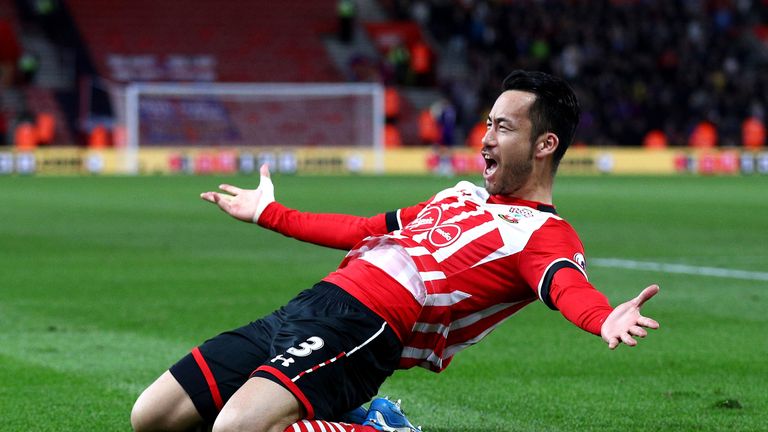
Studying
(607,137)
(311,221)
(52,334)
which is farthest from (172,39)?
(311,221)

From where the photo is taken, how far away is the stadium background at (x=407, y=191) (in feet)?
22.4

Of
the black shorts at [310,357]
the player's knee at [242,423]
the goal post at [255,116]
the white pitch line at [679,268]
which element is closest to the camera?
the player's knee at [242,423]

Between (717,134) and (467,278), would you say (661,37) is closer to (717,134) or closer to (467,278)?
(717,134)

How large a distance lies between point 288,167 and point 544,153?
32.8 meters

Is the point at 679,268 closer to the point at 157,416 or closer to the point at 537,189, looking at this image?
the point at 537,189

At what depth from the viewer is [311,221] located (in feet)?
18.2

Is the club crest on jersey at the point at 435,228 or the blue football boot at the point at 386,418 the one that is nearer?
the blue football boot at the point at 386,418

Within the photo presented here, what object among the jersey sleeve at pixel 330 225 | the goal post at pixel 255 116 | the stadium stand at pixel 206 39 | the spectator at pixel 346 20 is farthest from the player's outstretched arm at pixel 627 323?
the spectator at pixel 346 20

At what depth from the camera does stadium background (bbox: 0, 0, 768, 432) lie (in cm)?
684

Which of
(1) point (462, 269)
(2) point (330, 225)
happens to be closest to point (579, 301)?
(1) point (462, 269)

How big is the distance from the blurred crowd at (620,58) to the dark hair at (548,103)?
3515cm

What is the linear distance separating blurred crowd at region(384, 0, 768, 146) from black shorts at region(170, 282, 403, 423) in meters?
35.5

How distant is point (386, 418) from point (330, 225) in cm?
91

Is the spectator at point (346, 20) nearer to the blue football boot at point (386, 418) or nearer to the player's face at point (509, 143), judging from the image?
the player's face at point (509, 143)
